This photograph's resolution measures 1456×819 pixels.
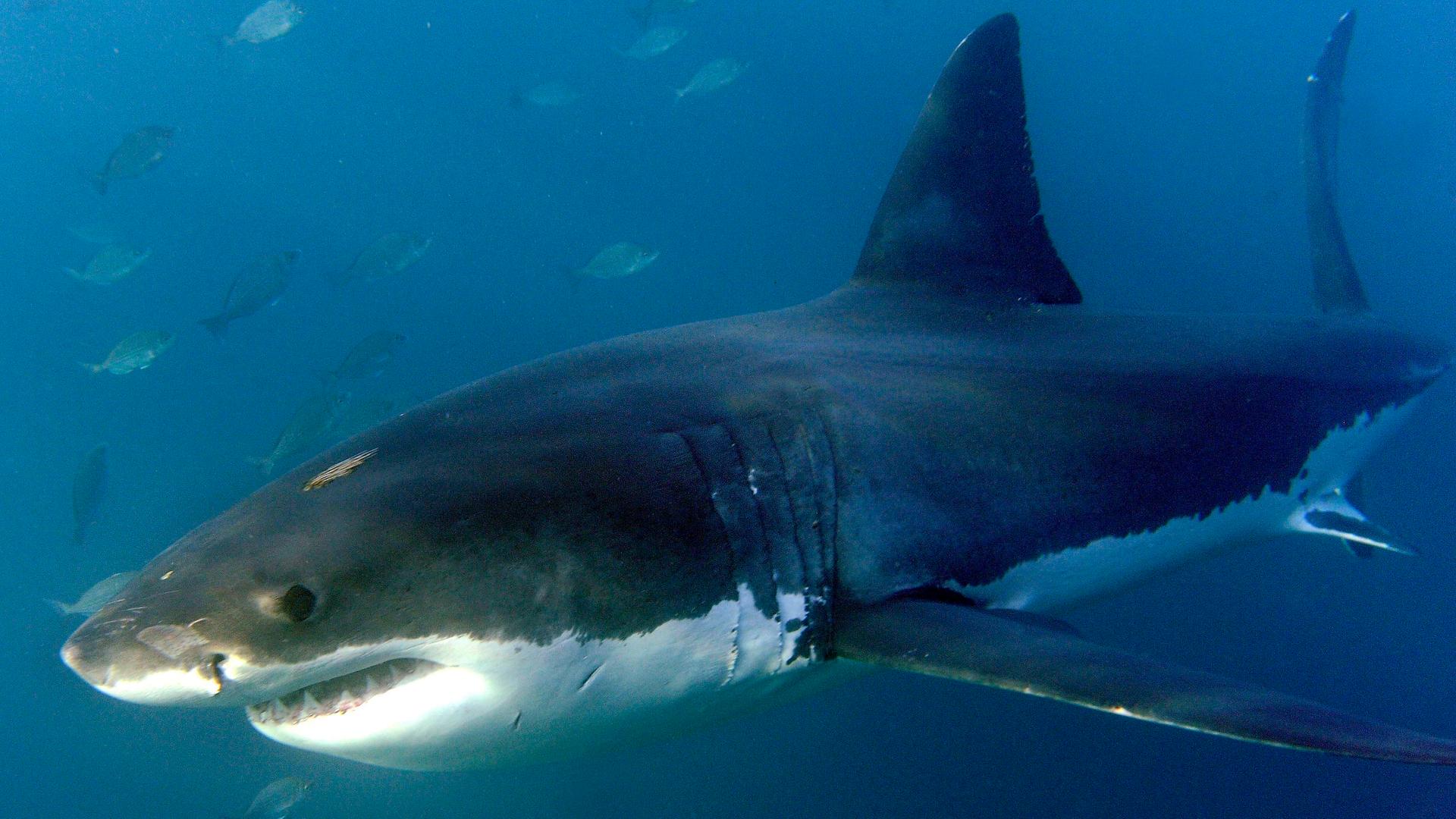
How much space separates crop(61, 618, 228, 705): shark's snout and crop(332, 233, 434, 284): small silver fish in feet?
35.3

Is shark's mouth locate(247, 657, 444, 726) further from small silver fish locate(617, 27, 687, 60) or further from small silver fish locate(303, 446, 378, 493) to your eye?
small silver fish locate(617, 27, 687, 60)

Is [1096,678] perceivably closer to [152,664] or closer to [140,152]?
[152,664]

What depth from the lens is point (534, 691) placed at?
183 centimetres

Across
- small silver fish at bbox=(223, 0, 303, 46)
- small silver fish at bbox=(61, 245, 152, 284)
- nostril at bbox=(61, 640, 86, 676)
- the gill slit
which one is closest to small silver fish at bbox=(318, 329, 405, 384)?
small silver fish at bbox=(61, 245, 152, 284)

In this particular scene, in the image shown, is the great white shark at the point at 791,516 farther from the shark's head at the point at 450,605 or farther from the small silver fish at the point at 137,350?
the small silver fish at the point at 137,350

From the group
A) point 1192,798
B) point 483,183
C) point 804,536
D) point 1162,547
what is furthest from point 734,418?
point 483,183

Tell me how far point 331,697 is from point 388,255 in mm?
10979

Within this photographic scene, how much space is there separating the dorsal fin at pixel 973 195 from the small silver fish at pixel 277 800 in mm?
6956

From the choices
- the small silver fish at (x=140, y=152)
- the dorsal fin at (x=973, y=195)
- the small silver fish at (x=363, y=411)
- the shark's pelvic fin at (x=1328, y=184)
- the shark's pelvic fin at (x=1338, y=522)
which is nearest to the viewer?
the dorsal fin at (x=973, y=195)

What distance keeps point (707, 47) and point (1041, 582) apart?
5167cm

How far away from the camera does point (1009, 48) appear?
3.83 m

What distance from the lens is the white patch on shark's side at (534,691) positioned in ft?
5.58

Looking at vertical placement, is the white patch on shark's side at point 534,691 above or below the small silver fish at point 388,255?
below

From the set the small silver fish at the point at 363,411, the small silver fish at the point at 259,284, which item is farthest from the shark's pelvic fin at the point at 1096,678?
the small silver fish at the point at 259,284
